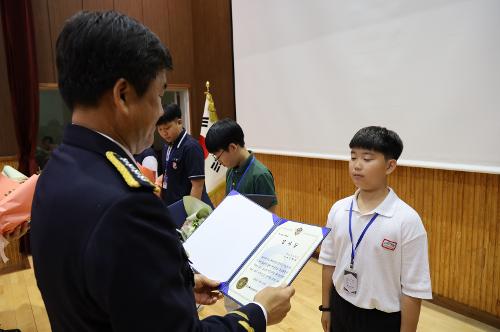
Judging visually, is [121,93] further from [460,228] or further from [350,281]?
[460,228]

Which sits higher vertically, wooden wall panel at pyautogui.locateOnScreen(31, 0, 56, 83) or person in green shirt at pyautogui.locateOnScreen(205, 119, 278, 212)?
wooden wall panel at pyautogui.locateOnScreen(31, 0, 56, 83)

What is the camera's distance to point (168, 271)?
606mm

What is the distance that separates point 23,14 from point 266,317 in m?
4.09

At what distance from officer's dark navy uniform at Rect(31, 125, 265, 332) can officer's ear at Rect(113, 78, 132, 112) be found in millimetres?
72

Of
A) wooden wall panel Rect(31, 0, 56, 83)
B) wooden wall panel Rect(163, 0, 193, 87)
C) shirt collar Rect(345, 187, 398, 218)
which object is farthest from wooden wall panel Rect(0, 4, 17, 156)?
shirt collar Rect(345, 187, 398, 218)

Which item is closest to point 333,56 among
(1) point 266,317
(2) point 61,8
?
(1) point 266,317

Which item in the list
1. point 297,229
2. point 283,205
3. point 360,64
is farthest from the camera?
point 283,205

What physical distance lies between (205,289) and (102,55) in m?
0.75

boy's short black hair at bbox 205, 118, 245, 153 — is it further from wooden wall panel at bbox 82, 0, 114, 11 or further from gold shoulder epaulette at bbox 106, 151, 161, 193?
wooden wall panel at bbox 82, 0, 114, 11

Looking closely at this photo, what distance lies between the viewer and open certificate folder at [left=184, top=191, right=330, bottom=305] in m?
0.97

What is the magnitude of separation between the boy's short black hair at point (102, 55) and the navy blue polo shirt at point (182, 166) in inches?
85.4

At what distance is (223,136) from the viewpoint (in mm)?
1965

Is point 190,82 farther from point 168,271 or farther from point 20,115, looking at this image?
point 168,271

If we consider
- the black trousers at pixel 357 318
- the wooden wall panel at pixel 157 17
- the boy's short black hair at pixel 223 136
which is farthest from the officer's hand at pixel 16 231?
the wooden wall panel at pixel 157 17
